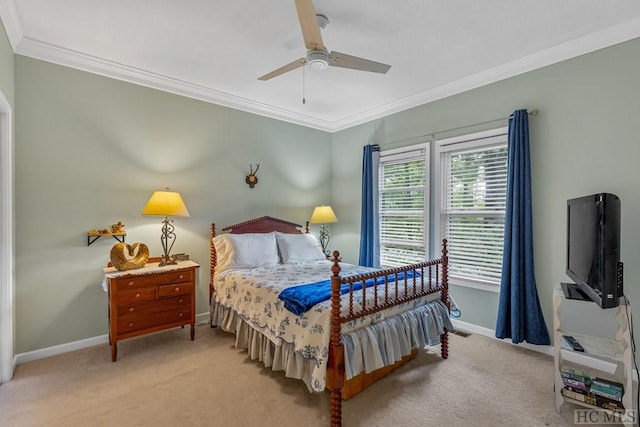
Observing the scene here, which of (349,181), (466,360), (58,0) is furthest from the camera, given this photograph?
(349,181)

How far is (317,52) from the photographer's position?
217 cm

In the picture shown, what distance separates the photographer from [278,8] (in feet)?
7.44

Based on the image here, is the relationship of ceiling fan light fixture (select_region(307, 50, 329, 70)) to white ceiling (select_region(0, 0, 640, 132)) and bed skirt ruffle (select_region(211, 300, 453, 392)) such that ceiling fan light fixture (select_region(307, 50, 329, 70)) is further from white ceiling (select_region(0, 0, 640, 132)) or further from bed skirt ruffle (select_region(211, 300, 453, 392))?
bed skirt ruffle (select_region(211, 300, 453, 392))

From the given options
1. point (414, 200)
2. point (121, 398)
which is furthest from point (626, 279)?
point (121, 398)

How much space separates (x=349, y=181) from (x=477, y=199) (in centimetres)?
202

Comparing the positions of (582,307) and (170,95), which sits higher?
(170,95)

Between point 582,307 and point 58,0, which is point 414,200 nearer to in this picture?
point 582,307

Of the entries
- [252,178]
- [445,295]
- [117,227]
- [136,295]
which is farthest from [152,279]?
[445,295]

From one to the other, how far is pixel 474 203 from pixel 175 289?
11.0 ft

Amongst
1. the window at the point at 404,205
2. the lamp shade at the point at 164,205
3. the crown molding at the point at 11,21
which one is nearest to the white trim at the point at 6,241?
the crown molding at the point at 11,21

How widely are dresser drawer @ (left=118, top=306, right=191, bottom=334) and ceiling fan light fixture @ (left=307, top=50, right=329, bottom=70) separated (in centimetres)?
262

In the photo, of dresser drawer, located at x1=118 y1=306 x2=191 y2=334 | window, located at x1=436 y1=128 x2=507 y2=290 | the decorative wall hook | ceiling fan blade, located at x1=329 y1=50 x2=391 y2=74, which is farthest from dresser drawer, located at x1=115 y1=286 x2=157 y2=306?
window, located at x1=436 y1=128 x2=507 y2=290

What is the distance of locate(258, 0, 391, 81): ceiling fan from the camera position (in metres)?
Answer: 1.81

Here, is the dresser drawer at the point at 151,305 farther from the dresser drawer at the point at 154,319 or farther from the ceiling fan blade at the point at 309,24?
the ceiling fan blade at the point at 309,24
